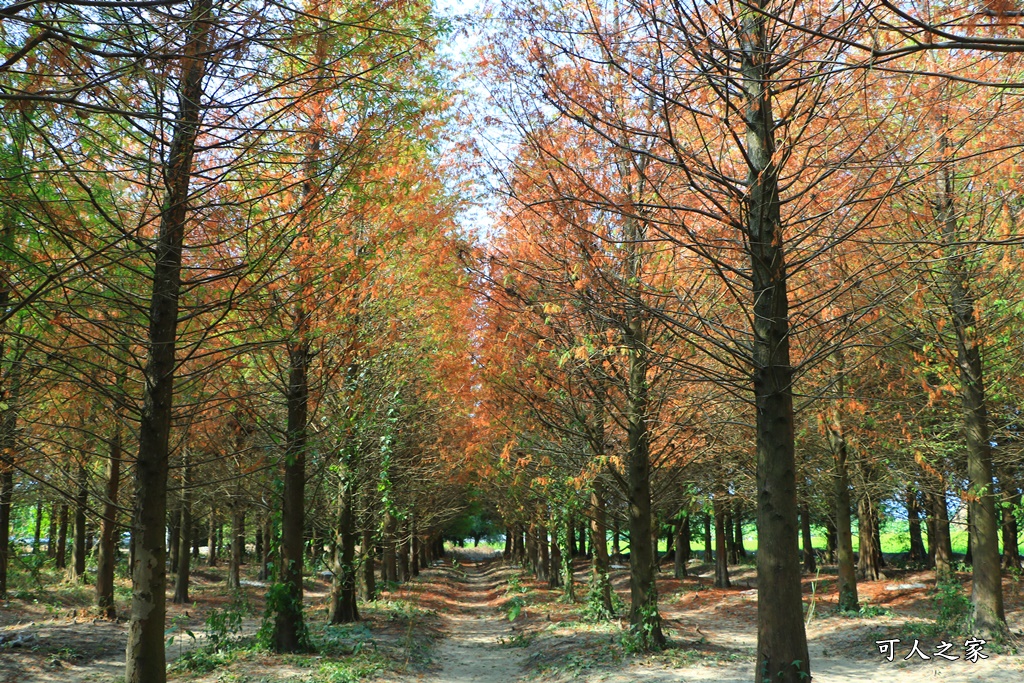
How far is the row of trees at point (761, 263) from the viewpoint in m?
5.23

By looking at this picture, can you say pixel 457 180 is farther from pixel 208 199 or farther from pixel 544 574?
pixel 544 574

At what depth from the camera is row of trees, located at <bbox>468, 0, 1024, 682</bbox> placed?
5.23 m

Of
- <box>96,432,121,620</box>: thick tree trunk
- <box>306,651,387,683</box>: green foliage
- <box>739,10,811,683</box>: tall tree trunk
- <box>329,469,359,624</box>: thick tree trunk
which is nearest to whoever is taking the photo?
<box>739,10,811,683</box>: tall tree trunk

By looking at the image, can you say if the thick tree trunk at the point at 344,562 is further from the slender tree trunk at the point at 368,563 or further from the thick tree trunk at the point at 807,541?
the thick tree trunk at the point at 807,541

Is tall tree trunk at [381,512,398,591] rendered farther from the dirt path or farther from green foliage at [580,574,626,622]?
green foliage at [580,574,626,622]

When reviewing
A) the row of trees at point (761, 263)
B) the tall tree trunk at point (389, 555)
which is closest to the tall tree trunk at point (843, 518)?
the row of trees at point (761, 263)

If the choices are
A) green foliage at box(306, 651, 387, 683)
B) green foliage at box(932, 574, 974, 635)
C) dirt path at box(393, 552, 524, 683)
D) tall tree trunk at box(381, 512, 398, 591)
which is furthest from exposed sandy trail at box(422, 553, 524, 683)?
green foliage at box(932, 574, 974, 635)

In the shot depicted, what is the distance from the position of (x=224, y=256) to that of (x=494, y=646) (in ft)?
40.8

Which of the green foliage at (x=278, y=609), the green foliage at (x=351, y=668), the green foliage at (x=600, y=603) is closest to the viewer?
the green foliage at (x=351, y=668)

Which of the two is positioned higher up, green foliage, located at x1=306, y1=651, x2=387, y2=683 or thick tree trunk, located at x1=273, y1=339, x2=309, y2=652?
thick tree trunk, located at x1=273, y1=339, x2=309, y2=652

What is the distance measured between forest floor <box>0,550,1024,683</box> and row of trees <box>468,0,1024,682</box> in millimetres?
1303

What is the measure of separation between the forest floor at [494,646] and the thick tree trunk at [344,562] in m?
0.52

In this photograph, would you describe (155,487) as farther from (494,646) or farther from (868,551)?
(868,551)

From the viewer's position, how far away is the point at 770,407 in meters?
5.45
